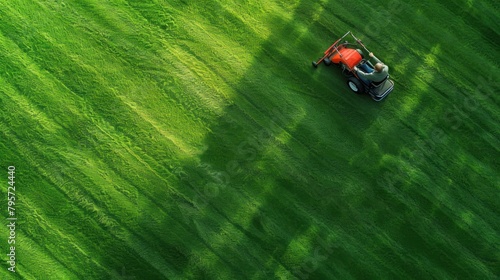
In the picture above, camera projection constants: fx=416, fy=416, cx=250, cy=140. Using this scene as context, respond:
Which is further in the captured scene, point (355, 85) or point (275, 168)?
point (355, 85)

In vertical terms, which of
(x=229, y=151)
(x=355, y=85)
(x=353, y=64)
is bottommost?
(x=229, y=151)

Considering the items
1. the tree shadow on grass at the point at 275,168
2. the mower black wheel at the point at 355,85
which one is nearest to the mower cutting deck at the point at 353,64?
the mower black wheel at the point at 355,85

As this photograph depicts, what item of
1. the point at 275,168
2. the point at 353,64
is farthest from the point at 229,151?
the point at 353,64

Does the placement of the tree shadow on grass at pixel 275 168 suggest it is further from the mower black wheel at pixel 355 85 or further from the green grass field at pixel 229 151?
the mower black wheel at pixel 355 85

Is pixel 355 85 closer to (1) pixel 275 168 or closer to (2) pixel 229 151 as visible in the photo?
(1) pixel 275 168

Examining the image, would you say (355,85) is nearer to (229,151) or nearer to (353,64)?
(353,64)

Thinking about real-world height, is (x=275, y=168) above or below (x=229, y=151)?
above
